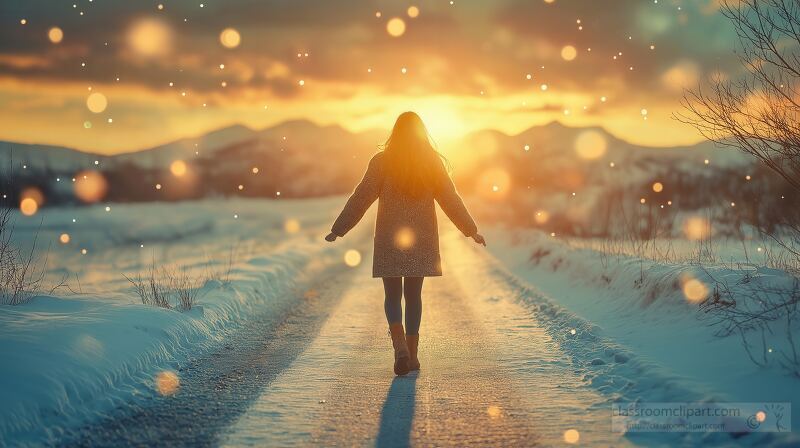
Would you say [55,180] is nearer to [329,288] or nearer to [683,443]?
[329,288]

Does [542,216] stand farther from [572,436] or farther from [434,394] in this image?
[572,436]

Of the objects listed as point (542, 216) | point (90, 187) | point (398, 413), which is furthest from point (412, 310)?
point (90, 187)

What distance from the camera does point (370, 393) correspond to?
520 cm

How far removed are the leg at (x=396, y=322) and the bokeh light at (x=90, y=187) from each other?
3951 cm

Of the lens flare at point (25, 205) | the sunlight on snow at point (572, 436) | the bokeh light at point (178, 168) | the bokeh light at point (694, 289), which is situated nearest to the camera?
the sunlight on snow at point (572, 436)

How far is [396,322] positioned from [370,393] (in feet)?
3.52

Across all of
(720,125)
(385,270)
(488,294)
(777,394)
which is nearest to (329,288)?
(488,294)

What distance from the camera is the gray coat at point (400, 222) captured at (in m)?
6.23

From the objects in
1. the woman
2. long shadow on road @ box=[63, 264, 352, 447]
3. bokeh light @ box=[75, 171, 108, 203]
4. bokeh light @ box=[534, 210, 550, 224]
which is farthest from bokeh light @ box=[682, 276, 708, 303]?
bokeh light @ box=[75, 171, 108, 203]

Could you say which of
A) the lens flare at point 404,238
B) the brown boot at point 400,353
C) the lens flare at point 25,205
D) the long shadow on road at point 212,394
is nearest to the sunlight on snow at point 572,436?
the brown boot at point 400,353

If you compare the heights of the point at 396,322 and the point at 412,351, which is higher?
the point at 396,322

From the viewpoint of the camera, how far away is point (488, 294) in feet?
36.2

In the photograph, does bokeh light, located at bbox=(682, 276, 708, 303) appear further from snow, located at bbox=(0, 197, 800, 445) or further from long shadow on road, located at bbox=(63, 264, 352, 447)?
long shadow on road, located at bbox=(63, 264, 352, 447)

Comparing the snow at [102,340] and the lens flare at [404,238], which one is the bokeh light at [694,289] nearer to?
the lens flare at [404,238]
